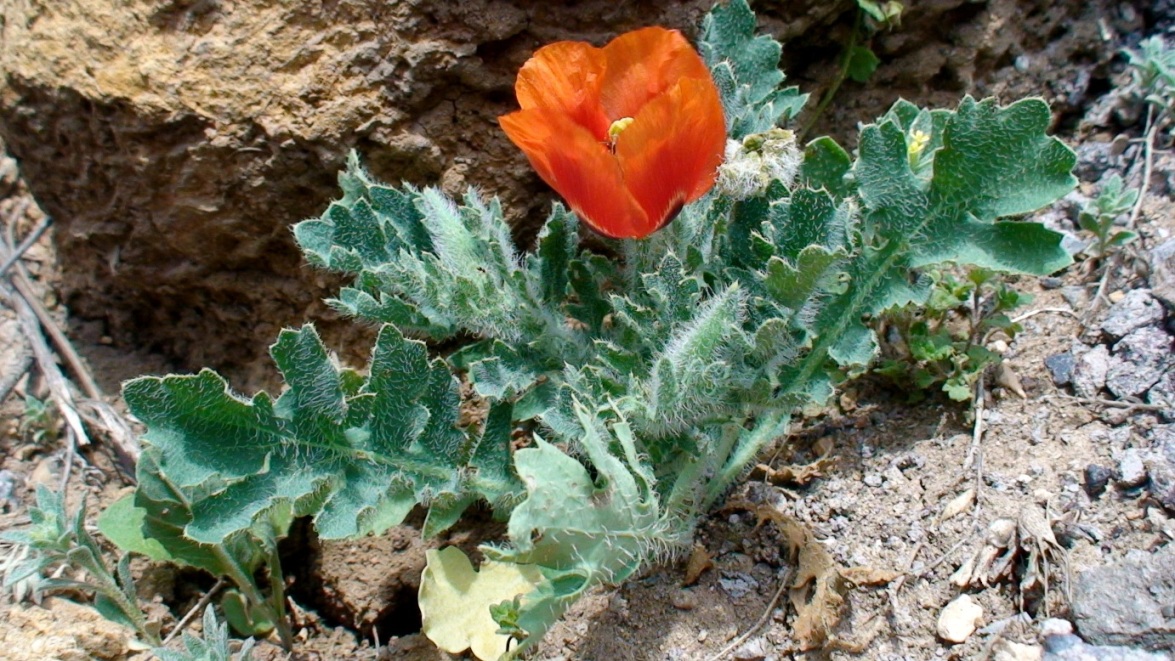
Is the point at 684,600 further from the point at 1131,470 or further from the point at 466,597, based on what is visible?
the point at 1131,470

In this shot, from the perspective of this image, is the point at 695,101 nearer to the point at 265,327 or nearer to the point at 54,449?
the point at 265,327

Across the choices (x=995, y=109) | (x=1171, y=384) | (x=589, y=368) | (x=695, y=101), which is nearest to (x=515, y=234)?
(x=589, y=368)

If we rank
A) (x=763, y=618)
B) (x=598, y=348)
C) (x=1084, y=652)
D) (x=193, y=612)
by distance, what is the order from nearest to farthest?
(x=1084, y=652), (x=763, y=618), (x=598, y=348), (x=193, y=612)

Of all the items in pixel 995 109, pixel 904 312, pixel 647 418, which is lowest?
pixel 904 312

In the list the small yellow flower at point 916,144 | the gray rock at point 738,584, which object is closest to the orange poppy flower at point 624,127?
the small yellow flower at point 916,144

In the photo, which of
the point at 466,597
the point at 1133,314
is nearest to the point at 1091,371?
the point at 1133,314

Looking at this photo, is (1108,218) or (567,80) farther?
(1108,218)

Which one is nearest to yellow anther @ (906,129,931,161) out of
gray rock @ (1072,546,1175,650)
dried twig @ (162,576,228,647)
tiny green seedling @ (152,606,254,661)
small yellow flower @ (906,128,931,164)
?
small yellow flower @ (906,128,931,164)

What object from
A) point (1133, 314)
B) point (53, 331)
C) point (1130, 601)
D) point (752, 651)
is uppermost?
point (53, 331)
